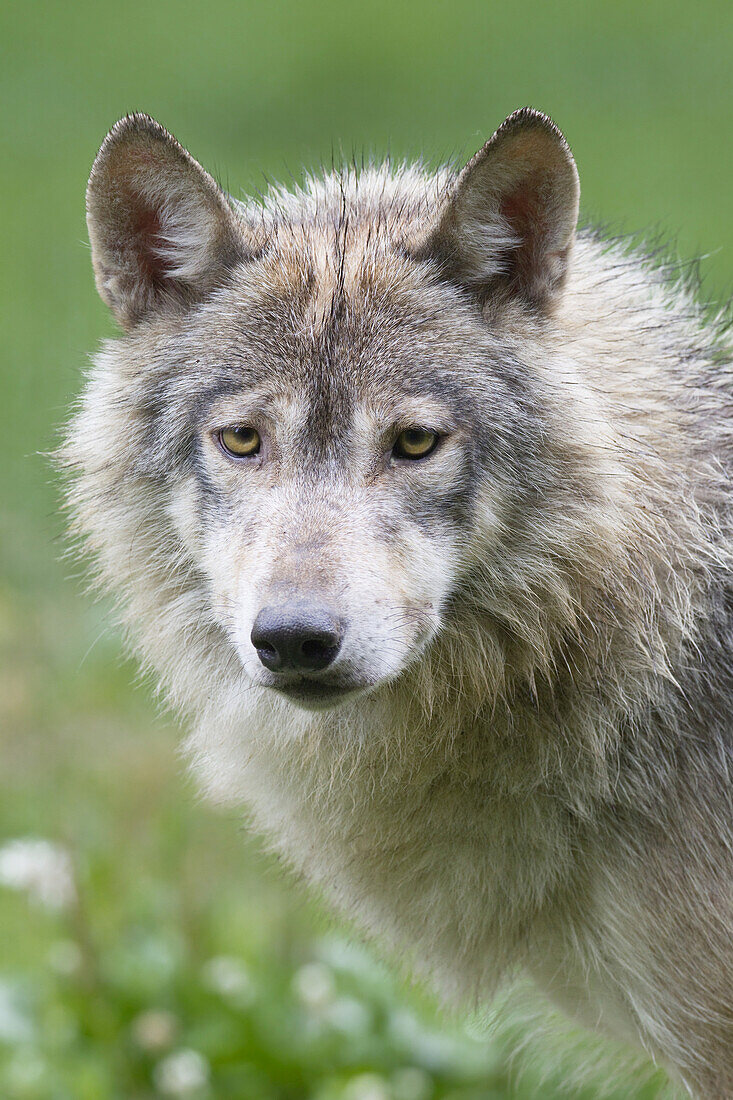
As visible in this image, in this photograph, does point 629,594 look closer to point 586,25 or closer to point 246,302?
point 246,302

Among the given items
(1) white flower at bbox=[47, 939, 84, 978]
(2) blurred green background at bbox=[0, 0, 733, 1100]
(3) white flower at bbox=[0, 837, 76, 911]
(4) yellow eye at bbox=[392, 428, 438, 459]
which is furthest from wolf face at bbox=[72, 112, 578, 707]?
(1) white flower at bbox=[47, 939, 84, 978]

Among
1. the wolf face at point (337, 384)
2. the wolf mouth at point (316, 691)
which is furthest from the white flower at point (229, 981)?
the wolf mouth at point (316, 691)

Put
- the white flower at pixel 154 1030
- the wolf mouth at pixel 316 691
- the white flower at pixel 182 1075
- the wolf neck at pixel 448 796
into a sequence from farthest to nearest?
the white flower at pixel 154 1030 → the white flower at pixel 182 1075 → the wolf neck at pixel 448 796 → the wolf mouth at pixel 316 691

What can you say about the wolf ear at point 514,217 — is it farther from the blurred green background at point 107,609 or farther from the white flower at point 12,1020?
the white flower at point 12,1020

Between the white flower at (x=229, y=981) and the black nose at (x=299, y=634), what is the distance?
6.95 feet

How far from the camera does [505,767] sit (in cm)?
353

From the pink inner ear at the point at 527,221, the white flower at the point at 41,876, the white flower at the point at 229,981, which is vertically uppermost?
the pink inner ear at the point at 527,221

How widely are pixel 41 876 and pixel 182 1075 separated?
82 centimetres

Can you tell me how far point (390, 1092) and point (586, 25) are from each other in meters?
12.1

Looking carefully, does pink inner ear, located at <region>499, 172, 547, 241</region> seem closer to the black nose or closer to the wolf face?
the wolf face

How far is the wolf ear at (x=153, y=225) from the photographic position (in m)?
3.42

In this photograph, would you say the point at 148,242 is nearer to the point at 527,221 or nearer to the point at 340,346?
the point at 340,346

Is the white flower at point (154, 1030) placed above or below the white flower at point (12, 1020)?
below

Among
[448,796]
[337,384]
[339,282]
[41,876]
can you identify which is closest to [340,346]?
[337,384]
